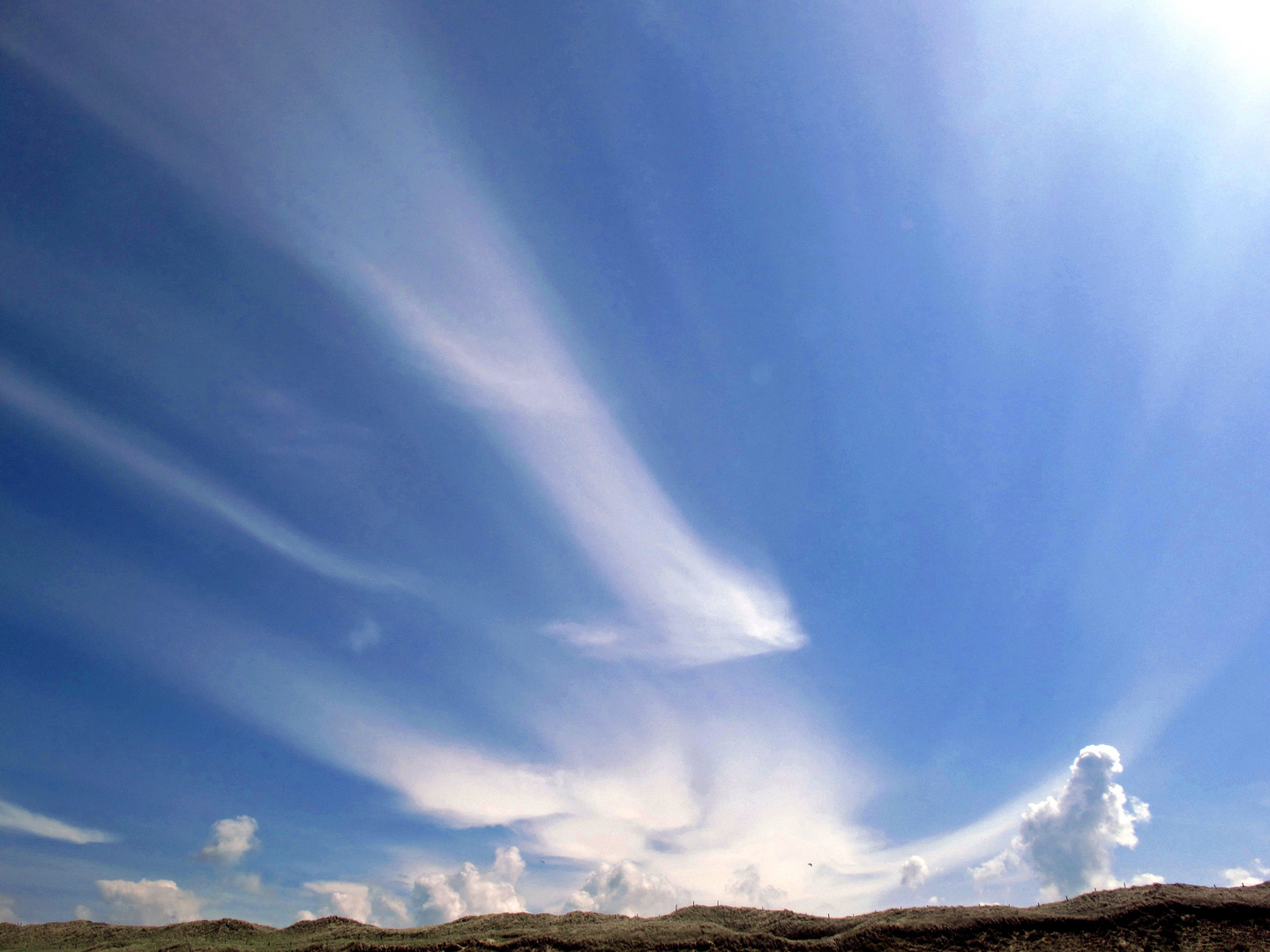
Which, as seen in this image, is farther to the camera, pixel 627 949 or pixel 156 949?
pixel 156 949

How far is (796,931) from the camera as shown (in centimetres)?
3108

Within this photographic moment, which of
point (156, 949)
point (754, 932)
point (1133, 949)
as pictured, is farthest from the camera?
point (156, 949)

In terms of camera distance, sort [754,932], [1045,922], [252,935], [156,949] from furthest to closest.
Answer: [252,935], [156,949], [754,932], [1045,922]

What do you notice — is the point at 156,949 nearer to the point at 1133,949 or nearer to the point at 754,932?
the point at 754,932

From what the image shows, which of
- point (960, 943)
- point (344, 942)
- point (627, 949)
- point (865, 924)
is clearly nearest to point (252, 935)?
point (344, 942)

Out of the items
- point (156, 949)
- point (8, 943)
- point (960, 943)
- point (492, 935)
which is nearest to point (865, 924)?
point (960, 943)

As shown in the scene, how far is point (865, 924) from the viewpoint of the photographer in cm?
3000

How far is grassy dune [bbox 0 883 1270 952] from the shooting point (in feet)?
88.8

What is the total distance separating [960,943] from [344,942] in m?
30.2

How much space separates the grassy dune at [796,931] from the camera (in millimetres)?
27062

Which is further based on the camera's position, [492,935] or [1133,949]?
[492,935]

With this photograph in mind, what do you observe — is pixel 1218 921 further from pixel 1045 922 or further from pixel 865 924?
Result: pixel 865 924

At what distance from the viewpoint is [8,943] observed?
3647 centimetres

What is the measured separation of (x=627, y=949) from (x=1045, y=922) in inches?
758
